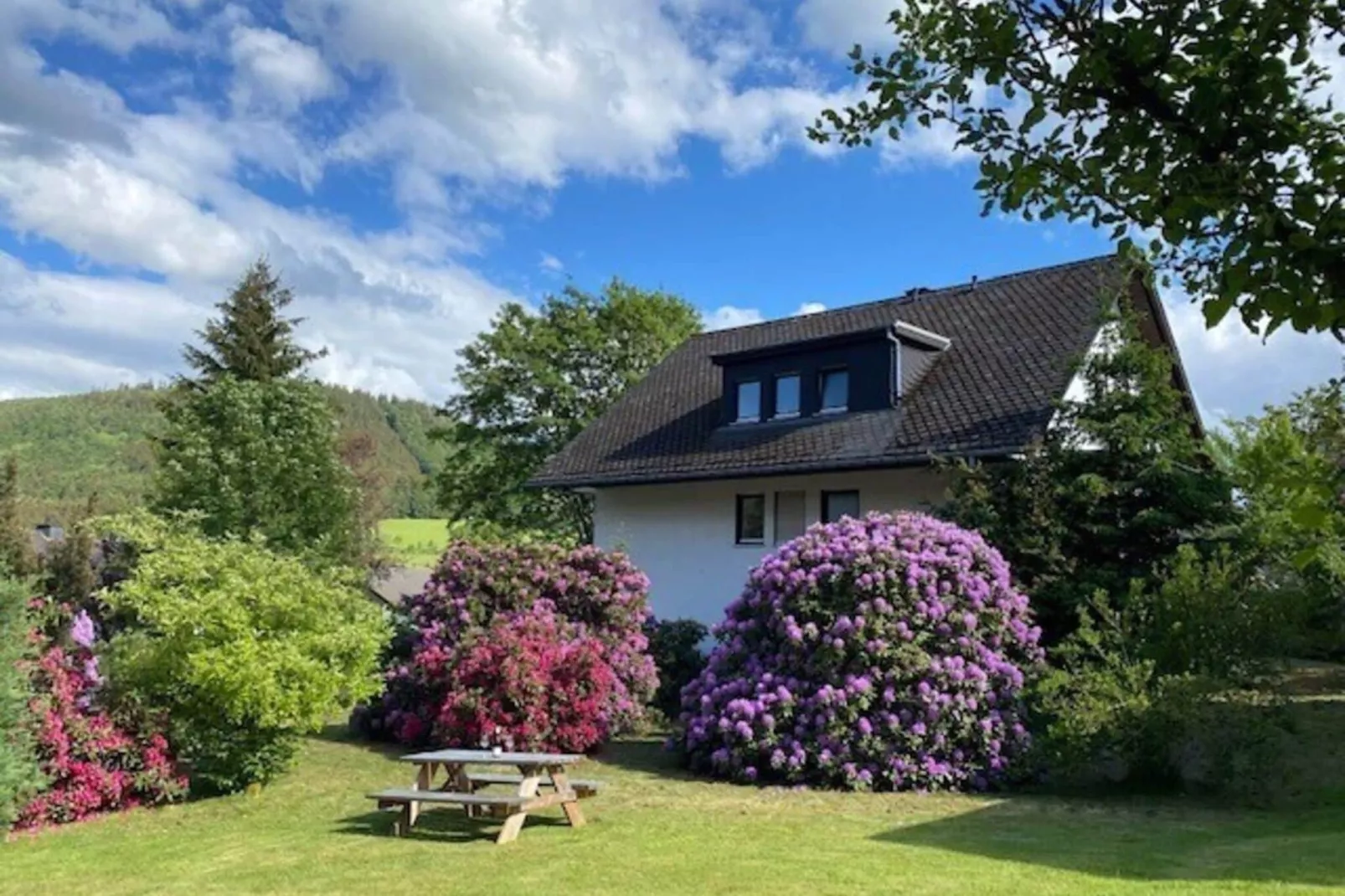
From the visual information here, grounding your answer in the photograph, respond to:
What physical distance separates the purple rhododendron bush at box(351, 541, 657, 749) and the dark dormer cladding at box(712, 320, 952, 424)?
22.4 feet

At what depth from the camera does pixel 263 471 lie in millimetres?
25609

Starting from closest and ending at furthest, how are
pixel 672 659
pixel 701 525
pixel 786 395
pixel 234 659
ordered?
1. pixel 234 659
2. pixel 672 659
3. pixel 786 395
4. pixel 701 525

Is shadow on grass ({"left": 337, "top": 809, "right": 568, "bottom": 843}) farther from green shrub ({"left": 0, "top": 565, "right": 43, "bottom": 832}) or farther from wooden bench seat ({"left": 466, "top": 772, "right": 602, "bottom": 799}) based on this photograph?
green shrub ({"left": 0, "top": 565, "right": 43, "bottom": 832})

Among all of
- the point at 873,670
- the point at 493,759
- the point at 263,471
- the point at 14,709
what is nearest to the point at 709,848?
the point at 493,759

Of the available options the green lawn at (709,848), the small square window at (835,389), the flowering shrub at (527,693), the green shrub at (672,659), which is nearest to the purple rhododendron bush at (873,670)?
the green lawn at (709,848)

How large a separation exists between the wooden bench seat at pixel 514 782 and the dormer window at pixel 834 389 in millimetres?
11632

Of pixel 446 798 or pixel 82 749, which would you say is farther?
pixel 82 749

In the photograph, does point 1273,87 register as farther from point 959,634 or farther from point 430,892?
point 959,634

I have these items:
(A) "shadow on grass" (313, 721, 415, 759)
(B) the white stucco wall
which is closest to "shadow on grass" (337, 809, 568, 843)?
(A) "shadow on grass" (313, 721, 415, 759)

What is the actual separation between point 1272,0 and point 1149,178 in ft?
1.36

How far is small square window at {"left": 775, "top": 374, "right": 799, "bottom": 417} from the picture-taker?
70.4ft

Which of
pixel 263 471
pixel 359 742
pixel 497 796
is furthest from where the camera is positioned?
pixel 263 471

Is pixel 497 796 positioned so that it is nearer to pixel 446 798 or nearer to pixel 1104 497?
pixel 446 798

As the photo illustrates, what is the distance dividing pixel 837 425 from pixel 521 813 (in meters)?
12.9
